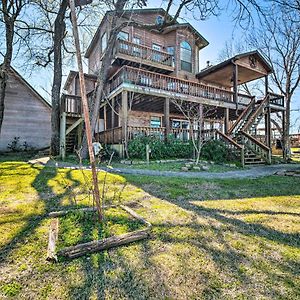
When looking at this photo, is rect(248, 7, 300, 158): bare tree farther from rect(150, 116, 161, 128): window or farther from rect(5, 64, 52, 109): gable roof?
rect(5, 64, 52, 109): gable roof

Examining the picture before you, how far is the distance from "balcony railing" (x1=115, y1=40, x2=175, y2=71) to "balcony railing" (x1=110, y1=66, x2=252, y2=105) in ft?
8.12

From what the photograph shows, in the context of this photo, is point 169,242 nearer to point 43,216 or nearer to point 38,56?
point 43,216

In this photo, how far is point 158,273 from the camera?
79.7 inches

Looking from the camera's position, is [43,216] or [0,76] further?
[0,76]

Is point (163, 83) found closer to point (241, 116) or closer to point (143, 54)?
point (143, 54)

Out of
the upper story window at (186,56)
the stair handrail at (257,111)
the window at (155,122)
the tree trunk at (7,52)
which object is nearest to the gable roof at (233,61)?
the upper story window at (186,56)

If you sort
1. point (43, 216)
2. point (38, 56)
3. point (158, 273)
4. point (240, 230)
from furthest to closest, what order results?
point (38, 56) < point (43, 216) < point (240, 230) < point (158, 273)

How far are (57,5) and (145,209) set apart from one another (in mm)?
15115

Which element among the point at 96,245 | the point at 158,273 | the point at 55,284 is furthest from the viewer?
the point at 96,245

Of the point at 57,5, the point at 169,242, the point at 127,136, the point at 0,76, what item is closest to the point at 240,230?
the point at 169,242

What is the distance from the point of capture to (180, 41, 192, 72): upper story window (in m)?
17.0

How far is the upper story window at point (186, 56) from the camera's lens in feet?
55.8

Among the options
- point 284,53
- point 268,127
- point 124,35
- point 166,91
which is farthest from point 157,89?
point 284,53

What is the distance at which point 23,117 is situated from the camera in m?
15.6
